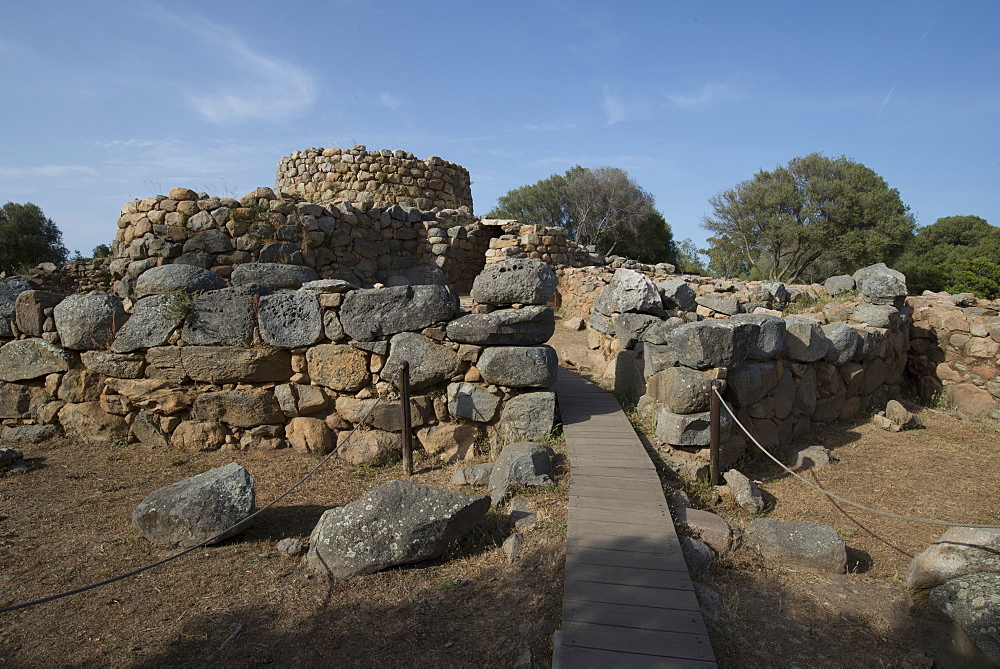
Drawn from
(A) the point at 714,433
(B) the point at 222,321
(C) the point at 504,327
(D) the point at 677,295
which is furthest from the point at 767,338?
(B) the point at 222,321

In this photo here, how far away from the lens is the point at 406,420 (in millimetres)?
5914

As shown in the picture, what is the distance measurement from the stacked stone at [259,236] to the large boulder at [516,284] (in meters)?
6.34

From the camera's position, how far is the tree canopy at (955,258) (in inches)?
907

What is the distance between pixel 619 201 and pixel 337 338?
22.2 m

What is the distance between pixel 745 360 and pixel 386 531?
14.4 ft

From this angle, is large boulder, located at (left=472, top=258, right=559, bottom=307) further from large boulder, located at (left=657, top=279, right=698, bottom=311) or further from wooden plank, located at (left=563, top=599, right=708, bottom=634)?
wooden plank, located at (left=563, top=599, right=708, bottom=634)

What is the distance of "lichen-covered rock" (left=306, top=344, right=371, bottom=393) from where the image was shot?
6.20 meters

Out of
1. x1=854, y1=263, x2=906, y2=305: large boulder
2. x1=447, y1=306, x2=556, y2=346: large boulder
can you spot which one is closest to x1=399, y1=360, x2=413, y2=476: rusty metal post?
x1=447, y1=306, x2=556, y2=346: large boulder

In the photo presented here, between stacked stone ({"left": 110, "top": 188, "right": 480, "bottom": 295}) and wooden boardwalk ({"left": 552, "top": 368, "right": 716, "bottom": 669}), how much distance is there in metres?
7.84

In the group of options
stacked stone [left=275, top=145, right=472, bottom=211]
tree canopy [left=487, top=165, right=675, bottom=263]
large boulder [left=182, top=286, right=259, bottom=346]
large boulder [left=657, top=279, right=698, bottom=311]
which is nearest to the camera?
large boulder [left=182, top=286, right=259, bottom=346]

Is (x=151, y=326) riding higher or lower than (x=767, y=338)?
higher

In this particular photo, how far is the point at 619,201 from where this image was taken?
26.2m

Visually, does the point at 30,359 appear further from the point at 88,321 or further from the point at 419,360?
the point at 419,360

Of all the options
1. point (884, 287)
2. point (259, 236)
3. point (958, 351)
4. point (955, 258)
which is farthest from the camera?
point (955, 258)
